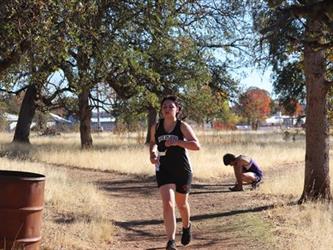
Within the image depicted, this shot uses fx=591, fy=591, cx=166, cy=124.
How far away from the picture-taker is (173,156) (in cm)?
751

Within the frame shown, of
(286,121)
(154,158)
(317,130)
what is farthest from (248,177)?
(286,121)

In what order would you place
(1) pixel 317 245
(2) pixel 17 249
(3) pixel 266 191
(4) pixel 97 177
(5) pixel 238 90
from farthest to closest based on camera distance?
(5) pixel 238 90 < (4) pixel 97 177 < (3) pixel 266 191 < (1) pixel 317 245 < (2) pixel 17 249

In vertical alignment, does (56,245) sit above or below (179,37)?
below

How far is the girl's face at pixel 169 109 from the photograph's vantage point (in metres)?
7.54

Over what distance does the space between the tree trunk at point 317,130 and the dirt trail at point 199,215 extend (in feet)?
Result: 2.87

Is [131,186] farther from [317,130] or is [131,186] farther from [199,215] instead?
[317,130]

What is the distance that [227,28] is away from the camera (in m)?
23.5

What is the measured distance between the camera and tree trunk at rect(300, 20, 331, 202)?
429 inches

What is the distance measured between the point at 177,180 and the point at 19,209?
2152 mm

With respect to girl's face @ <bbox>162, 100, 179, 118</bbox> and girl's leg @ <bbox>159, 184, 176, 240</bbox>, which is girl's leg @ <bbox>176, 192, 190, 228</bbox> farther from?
girl's face @ <bbox>162, 100, 179, 118</bbox>

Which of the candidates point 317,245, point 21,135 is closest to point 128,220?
point 317,245

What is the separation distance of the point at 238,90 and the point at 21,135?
11856 millimetres

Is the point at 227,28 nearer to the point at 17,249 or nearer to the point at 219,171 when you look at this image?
the point at 219,171

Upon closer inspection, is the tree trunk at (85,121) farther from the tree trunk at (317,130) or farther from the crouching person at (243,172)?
the tree trunk at (317,130)
